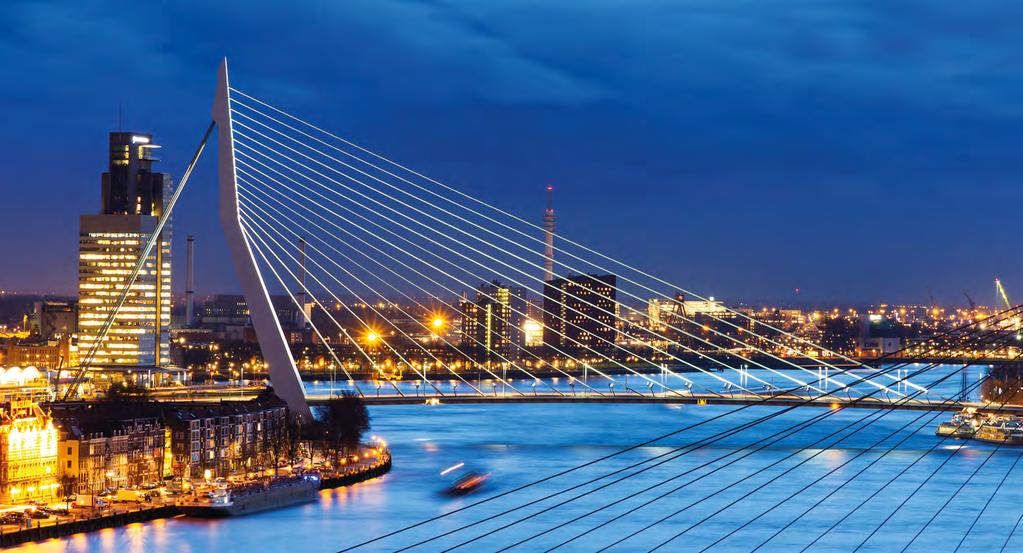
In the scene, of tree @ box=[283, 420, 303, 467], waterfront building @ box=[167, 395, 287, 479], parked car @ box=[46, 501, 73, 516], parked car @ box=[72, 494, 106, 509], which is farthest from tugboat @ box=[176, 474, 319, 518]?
waterfront building @ box=[167, 395, 287, 479]

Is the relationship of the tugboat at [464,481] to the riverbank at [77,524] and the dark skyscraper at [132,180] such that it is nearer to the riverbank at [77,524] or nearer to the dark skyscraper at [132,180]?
the riverbank at [77,524]

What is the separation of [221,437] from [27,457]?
2487 mm

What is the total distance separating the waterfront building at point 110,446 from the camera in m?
14.9

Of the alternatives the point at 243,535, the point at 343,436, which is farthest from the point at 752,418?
the point at 243,535

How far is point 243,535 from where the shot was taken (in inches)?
481

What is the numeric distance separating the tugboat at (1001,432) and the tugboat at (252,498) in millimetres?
9316

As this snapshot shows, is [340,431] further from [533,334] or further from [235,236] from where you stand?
[533,334]

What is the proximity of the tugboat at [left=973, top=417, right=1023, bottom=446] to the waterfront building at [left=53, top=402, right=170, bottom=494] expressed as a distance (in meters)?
10.1

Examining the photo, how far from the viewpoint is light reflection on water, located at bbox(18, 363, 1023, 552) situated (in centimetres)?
1172

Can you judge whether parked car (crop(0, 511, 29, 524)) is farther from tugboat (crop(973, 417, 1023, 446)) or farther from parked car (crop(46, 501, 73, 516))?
tugboat (crop(973, 417, 1023, 446))

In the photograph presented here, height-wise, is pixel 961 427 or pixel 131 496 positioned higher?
pixel 961 427

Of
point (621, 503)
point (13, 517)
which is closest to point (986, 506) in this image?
point (621, 503)

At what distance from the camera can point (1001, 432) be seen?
2025cm

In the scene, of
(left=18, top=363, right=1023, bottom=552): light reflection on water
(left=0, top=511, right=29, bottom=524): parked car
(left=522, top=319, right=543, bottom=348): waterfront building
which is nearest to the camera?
(left=18, top=363, right=1023, bottom=552): light reflection on water
